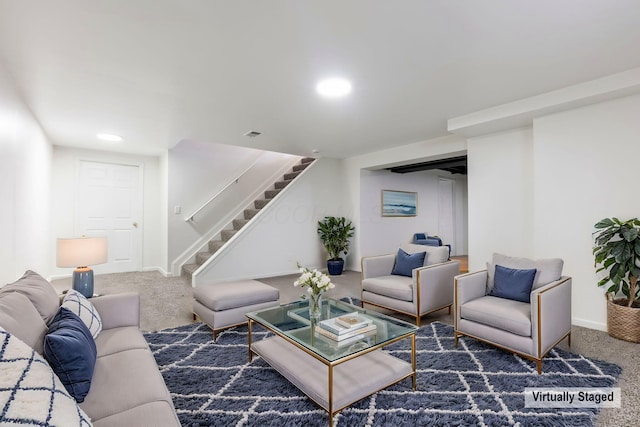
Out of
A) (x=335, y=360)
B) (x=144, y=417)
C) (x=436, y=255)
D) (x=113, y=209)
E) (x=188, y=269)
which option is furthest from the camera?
(x=113, y=209)

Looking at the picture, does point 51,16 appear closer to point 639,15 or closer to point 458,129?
point 639,15

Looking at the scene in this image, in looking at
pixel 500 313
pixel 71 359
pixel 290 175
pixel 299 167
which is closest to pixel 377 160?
pixel 299 167

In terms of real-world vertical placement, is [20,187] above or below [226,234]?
above

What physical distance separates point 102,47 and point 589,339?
4.51m

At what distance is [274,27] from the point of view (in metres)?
1.95

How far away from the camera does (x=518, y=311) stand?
2369 millimetres

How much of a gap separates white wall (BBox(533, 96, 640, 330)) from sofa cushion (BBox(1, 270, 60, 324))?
4.13 m

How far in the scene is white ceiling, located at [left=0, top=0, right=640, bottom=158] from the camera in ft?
5.91

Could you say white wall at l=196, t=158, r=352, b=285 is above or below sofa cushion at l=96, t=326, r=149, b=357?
above

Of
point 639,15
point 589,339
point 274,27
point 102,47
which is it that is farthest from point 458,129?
point 102,47

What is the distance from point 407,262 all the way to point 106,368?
292cm

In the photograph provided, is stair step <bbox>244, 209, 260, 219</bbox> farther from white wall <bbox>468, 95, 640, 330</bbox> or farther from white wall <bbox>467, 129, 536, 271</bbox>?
white wall <bbox>468, 95, 640, 330</bbox>

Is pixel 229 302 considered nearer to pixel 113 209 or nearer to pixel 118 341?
pixel 118 341

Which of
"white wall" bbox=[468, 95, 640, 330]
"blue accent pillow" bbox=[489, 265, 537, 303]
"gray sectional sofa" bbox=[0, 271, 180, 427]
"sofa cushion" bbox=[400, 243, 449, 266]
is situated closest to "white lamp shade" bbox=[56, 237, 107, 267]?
"gray sectional sofa" bbox=[0, 271, 180, 427]
